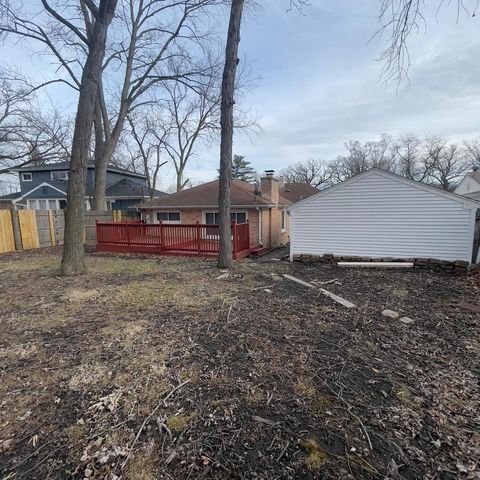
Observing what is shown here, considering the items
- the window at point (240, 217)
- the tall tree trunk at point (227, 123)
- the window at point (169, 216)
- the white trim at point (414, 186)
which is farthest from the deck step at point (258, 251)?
the window at point (169, 216)

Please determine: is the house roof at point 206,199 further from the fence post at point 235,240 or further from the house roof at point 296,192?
the house roof at point 296,192

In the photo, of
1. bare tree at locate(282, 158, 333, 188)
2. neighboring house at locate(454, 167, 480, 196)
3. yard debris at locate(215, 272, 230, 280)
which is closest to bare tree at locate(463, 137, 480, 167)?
neighboring house at locate(454, 167, 480, 196)

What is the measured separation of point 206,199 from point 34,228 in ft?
27.0

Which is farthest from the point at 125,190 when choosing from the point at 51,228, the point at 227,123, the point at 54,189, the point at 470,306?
the point at 470,306

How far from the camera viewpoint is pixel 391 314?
4.87m

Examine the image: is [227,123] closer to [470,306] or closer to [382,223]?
[382,223]

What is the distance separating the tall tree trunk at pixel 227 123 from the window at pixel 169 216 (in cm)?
717

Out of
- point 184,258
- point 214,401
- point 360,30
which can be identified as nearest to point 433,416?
point 214,401

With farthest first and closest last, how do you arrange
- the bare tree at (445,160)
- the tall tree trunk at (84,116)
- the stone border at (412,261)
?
the bare tree at (445,160) < the stone border at (412,261) < the tall tree trunk at (84,116)

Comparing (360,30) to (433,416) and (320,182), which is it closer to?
(433,416)

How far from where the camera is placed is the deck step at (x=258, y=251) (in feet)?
40.4

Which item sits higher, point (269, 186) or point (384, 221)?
point (269, 186)

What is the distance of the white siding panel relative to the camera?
8.73m

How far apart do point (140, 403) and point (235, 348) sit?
135 centimetres
